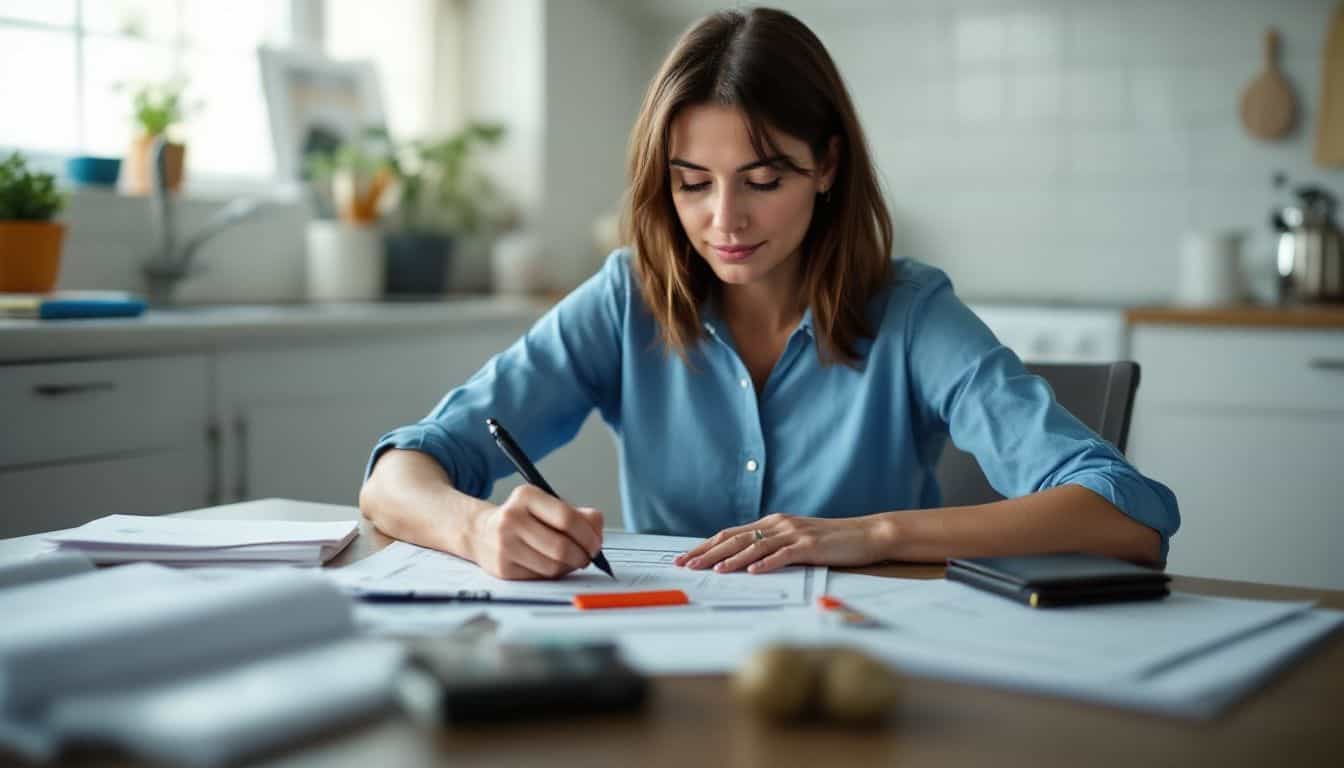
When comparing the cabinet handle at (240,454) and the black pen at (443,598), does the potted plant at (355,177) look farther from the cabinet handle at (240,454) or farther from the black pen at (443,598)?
the black pen at (443,598)

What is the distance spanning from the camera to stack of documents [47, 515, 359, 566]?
45.2 inches

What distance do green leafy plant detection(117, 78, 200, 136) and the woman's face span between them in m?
1.93

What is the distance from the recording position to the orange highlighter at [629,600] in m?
1.01

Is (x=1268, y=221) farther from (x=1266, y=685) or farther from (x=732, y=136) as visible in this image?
(x=1266, y=685)

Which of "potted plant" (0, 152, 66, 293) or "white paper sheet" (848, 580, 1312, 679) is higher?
"potted plant" (0, 152, 66, 293)

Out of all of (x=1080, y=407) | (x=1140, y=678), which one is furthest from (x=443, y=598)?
(x=1080, y=407)

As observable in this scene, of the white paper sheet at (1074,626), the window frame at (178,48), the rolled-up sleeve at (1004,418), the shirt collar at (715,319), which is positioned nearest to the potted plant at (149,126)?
the window frame at (178,48)

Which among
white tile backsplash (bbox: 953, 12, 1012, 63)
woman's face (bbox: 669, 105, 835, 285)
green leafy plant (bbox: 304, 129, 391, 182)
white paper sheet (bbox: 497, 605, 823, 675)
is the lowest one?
white paper sheet (bbox: 497, 605, 823, 675)

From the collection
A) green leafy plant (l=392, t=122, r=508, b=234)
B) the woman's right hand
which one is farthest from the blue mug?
the woman's right hand

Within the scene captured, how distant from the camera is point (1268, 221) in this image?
3.57 meters

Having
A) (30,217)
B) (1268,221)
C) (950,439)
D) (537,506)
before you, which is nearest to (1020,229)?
(1268,221)

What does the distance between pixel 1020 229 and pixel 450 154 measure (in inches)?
67.8

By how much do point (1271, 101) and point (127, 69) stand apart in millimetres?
3011

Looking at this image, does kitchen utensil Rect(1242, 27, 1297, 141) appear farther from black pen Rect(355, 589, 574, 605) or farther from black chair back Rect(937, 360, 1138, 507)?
black pen Rect(355, 589, 574, 605)
